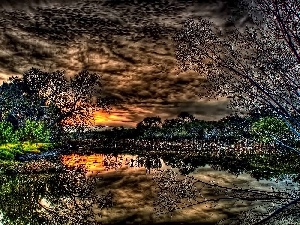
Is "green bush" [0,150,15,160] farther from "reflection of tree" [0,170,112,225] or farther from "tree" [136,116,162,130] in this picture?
"tree" [136,116,162,130]

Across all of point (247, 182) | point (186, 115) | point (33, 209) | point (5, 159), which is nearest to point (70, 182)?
point (33, 209)

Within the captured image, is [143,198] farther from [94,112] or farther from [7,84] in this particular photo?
[7,84]

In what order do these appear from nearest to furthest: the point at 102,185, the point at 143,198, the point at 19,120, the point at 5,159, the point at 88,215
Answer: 1. the point at 88,215
2. the point at 143,198
3. the point at 102,185
4. the point at 5,159
5. the point at 19,120

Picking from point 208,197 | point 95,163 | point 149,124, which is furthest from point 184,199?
point 149,124

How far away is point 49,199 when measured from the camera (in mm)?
19703

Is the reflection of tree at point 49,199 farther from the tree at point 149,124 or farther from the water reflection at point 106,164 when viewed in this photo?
the tree at point 149,124

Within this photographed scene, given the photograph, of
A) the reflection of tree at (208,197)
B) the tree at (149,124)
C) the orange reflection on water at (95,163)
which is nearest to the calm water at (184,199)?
the reflection of tree at (208,197)

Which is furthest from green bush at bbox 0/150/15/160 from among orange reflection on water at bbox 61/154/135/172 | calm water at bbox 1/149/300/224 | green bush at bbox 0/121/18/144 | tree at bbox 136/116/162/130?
tree at bbox 136/116/162/130

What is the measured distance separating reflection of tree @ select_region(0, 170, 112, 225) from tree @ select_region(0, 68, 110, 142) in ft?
98.4

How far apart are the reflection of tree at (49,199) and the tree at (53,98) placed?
3001 centimetres

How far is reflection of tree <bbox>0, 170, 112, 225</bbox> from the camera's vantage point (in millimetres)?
15721

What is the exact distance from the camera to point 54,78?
5866 centimetres

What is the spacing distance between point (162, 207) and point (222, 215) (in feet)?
10.3

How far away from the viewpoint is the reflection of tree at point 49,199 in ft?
51.6
